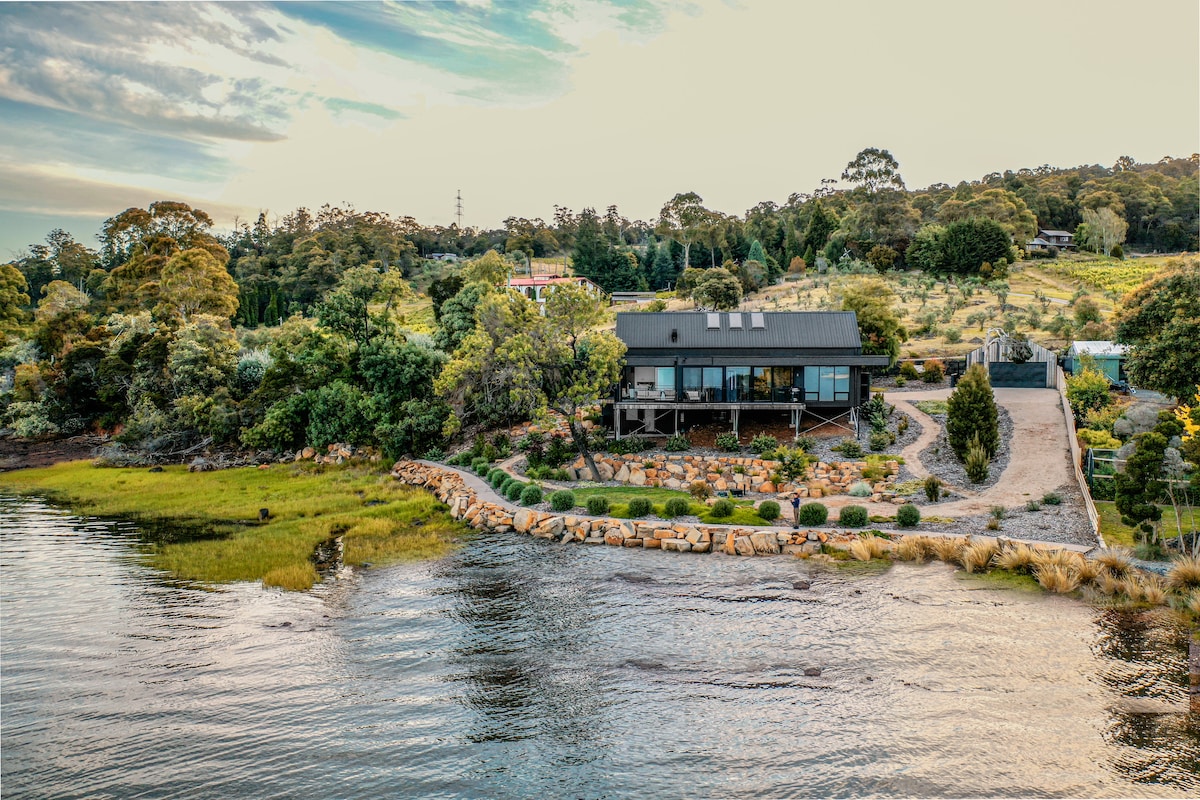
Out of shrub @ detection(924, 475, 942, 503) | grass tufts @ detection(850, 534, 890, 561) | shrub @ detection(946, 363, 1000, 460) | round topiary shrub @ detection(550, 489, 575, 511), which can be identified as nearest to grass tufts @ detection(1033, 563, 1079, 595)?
grass tufts @ detection(850, 534, 890, 561)

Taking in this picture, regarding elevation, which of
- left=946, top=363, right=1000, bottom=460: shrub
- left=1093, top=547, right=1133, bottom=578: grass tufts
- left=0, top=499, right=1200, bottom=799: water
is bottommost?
left=0, top=499, right=1200, bottom=799: water

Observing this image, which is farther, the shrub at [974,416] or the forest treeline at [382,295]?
the forest treeline at [382,295]

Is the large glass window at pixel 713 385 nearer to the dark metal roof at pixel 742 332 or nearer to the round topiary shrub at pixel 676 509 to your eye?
the dark metal roof at pixel 742 332

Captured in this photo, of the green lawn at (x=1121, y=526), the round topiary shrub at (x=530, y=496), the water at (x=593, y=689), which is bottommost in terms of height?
the water at (x=593, y=689)

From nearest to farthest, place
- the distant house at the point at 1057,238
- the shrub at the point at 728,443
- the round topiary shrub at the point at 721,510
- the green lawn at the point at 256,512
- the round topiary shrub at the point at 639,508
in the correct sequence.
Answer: the green lawn at the point at 256,512
the round topiary shrub at the point at 721,510
the round topiary shrub at the point at 639,508
the shrub at the point at 728,443
the distant house at the point at 1057,238

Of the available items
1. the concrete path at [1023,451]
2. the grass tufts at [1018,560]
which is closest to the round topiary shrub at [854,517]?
the concrete path at [1023,451]

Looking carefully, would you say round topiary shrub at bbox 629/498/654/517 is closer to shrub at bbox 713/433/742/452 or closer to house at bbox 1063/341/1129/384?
shrub at bbox 713/433/742/452

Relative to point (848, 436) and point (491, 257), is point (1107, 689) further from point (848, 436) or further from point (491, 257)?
point (491, 257)
